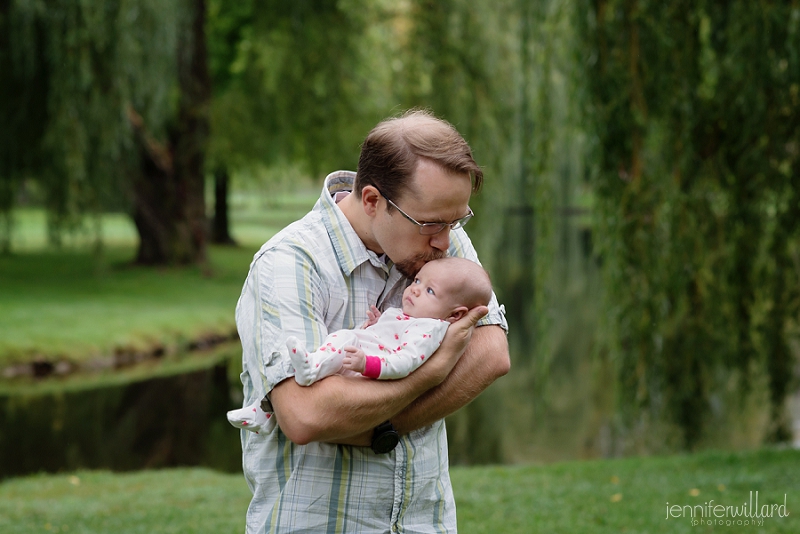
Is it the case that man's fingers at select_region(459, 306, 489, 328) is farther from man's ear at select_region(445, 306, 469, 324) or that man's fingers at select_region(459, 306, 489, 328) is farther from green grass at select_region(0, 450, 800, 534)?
green grass at select_region(0, 450, 800, 534)

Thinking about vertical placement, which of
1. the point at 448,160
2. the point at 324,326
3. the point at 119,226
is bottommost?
the point at 119,226

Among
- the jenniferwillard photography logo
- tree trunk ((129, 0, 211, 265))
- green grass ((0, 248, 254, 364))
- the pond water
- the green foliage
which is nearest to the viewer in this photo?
the jenniferwillard photography logo

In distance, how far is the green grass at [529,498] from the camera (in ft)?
14.2

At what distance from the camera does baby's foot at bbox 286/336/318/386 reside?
1.62m

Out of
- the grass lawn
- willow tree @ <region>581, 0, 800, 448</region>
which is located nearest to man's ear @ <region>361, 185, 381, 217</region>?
→ willow tree @ <region>581, 0, 800, 448</region>

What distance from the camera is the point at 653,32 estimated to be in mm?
4898

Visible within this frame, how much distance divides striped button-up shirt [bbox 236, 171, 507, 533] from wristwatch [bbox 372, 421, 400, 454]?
39 mm

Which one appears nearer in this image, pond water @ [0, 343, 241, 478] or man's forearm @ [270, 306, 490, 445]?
man's forearm @ [270, 306, 490, 445]

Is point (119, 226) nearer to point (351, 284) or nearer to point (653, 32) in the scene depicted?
point (653, 32)

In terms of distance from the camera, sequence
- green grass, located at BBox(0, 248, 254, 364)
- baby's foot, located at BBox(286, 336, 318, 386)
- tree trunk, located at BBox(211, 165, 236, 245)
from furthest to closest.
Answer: tree trunk, located at BBox(211, 165, 236, 245), green grass, located at BBox(0, 248, 254, 364), baby's foot, located at BBox(286, 336, 318, 386)

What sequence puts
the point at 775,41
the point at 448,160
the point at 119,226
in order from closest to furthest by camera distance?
the point at 448,160 < the point at 775,41 < the point at 119,226

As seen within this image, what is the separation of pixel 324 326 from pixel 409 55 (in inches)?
355

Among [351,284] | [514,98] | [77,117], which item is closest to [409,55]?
[514,98]

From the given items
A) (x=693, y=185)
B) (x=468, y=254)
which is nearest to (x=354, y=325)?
(x=468, y=254)
